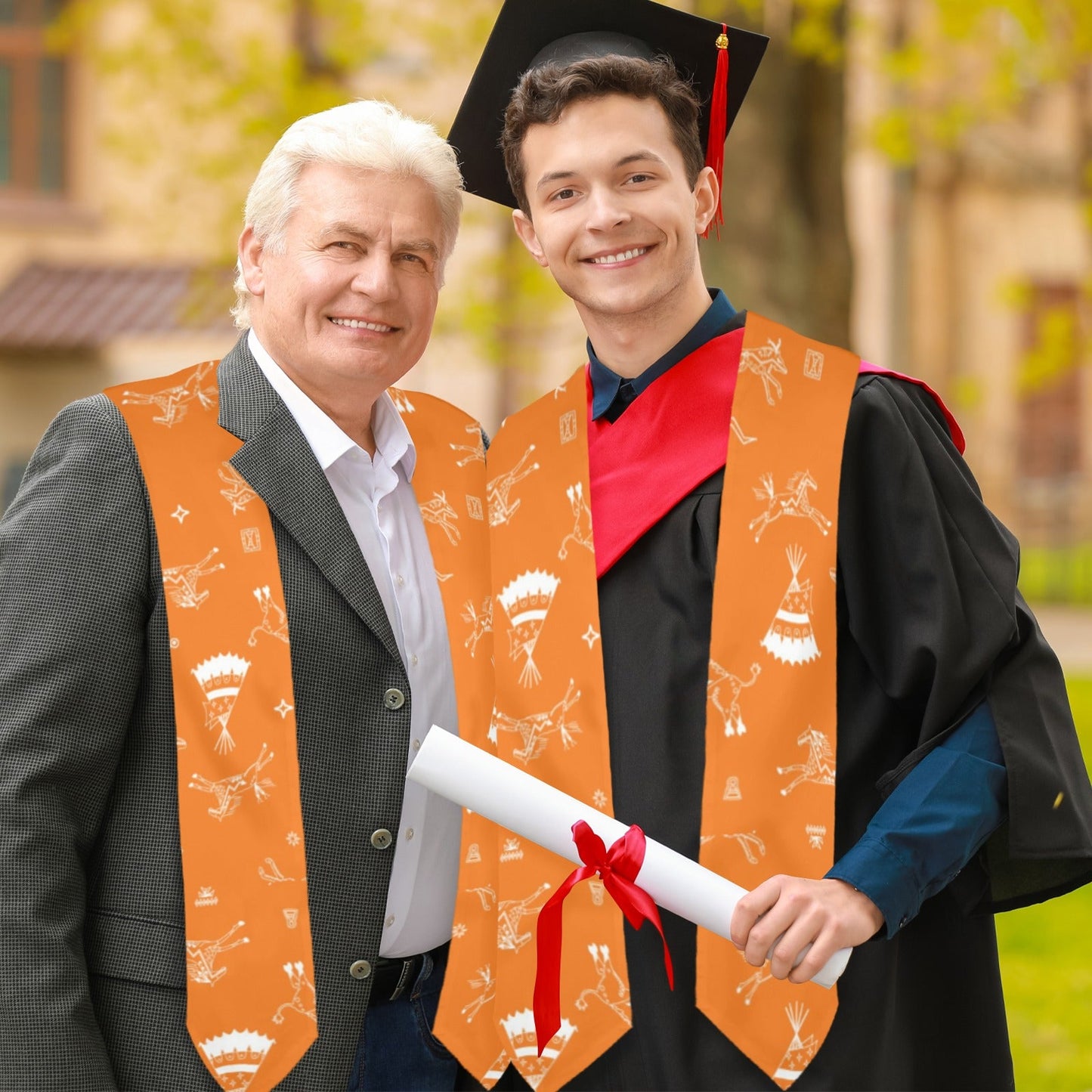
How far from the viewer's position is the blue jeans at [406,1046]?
7.62 ft

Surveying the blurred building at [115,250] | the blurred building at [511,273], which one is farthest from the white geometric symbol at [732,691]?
the blurred building at [115,250]

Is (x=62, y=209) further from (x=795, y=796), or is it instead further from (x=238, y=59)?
(x=795, y=796)

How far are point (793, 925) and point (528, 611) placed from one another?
0.67 metres

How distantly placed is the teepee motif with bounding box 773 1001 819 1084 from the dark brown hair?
1336 mm

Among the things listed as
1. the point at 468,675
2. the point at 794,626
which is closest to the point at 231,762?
the point at 468,675

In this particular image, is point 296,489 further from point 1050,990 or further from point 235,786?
point 1050,990

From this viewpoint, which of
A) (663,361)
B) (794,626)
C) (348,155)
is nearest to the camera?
(794,626)

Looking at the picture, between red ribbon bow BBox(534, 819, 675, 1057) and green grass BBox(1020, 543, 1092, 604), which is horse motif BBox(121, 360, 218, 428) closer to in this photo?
red ribbon bow BBox(534, 819, 675, 1057)

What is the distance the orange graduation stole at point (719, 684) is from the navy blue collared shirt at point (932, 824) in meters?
0.11

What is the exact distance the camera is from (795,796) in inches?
86.1

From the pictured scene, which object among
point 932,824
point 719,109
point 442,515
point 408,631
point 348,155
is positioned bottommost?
point 932,824

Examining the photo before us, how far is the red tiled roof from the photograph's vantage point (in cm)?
1111

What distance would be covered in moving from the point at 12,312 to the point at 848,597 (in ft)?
35.1

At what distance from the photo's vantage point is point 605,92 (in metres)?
2.35
